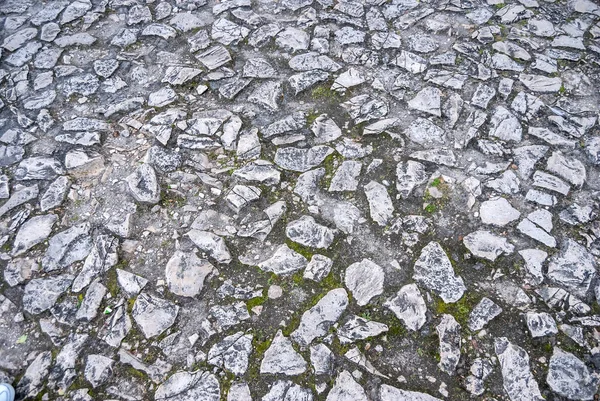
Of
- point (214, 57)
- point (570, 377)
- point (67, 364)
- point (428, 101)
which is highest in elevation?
point (214, 57)

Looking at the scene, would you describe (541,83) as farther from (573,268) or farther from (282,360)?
(282,360)

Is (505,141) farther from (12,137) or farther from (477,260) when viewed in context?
(12,137)

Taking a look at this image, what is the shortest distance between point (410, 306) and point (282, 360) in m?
0.84

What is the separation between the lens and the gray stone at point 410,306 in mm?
2816

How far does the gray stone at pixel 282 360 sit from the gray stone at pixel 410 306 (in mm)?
632

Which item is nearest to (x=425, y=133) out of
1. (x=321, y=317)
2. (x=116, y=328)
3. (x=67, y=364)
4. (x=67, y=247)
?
(x=321, y=317)

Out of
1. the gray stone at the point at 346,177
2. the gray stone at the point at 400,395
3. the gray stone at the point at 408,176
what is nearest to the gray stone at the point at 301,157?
the gray stone at the point at 346,177

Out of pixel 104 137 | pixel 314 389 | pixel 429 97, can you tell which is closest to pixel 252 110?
pixel 104 137

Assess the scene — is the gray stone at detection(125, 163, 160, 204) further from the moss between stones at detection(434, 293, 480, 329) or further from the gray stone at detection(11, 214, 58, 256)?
the moss between stones at detection(434, 293, 480, 329)

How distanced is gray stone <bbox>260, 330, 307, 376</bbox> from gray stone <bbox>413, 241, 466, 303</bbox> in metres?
0.90

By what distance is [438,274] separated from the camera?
118 inches

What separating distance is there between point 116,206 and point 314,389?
1.94m

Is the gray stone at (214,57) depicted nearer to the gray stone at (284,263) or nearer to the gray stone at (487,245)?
the gray stone at (284,263)

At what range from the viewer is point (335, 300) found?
2924mm
